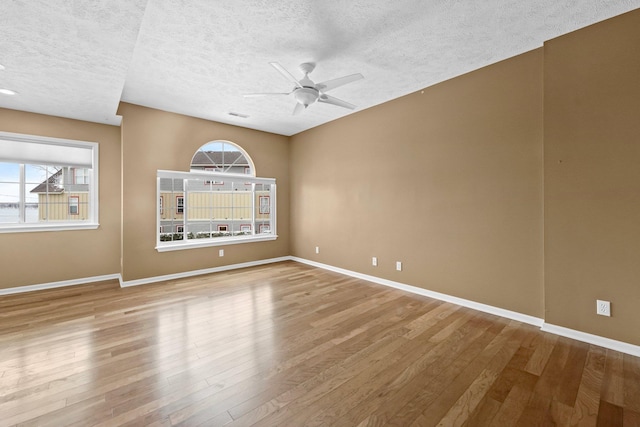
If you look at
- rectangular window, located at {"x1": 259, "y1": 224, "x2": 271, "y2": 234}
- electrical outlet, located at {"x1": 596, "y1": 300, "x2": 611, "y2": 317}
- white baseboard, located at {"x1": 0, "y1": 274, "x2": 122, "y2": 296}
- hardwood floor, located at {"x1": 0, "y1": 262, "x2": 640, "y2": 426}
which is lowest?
hardwood floor, located at {"x1": 0, "y1": 262, "x2": 640, "y2": 426}

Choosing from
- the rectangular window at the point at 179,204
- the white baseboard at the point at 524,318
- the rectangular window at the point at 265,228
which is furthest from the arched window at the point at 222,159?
the white baseboard at the point at 524,318

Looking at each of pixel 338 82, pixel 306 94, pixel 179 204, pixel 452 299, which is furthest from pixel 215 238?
pixel 452 299

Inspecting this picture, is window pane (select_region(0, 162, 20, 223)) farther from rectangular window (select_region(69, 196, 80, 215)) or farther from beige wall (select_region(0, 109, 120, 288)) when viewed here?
rectangular window (select_region(69, 196, 80, 215))

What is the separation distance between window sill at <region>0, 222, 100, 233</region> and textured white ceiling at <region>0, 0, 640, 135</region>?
5.53 feet

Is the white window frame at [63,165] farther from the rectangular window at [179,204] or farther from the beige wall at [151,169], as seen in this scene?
the rectangular window at [179,204]

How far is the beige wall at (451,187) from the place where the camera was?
287 cm

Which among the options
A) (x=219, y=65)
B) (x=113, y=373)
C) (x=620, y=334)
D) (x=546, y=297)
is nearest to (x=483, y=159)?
(x=546, y=297)

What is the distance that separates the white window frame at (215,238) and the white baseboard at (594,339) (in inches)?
183

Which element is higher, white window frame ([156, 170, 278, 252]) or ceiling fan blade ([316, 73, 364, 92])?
ceiling fan blade ([316, 73, 364, 92])

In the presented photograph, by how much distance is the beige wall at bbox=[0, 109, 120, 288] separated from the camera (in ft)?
12.6

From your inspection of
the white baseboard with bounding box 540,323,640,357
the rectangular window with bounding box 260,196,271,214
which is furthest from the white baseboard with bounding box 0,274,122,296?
the white baseboard with bounding box 540,323,640,357

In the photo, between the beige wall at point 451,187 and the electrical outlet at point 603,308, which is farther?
the beige wall at point 451,187

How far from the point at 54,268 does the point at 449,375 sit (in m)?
5.53

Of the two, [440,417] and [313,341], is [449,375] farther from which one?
[313,341]
